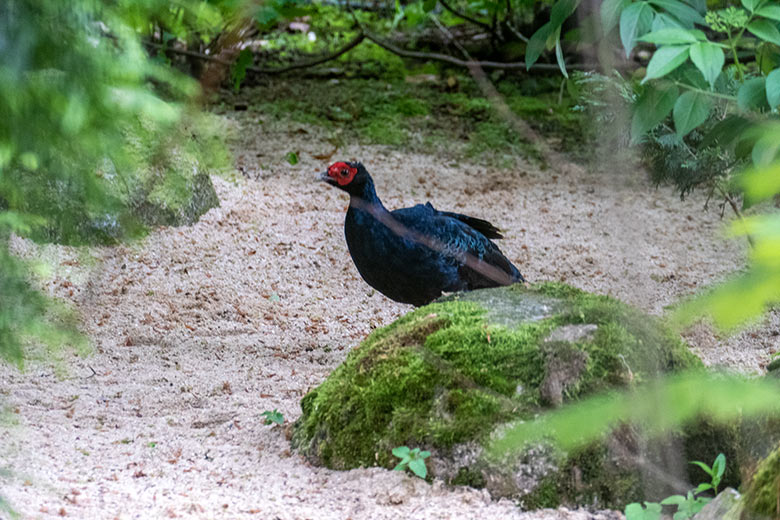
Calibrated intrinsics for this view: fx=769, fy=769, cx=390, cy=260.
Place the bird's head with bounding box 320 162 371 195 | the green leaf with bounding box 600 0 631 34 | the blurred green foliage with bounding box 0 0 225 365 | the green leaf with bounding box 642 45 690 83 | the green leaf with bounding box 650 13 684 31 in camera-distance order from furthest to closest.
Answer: the bird's head with bounding box 320 162 371 195 → the green leaf with bounding box 650 13 684 31 → the green leaf with bounding box 600 0 631 34 → the green leaf with bounding box 642 45 690 83 → the blurred green foliage with bounding box 0 0 225 365

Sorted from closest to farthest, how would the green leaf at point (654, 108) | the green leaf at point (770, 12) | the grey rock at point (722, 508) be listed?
1. the grey rock at point (722, 508)
2. the green leaf at point (770, 12)
3. the green leaf at point (654, 108)

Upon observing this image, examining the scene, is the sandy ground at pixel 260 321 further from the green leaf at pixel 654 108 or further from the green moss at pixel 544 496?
the green leaf at pixel 654 108

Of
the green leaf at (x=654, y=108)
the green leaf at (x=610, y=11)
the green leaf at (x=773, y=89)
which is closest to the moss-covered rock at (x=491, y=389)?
the green leaf at (x=654, y=108)

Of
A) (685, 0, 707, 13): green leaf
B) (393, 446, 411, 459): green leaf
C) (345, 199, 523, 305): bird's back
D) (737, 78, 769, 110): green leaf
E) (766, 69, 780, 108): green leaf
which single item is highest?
(685, 0, 707, 13): green leaf

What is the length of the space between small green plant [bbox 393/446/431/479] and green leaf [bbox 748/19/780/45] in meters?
1.50

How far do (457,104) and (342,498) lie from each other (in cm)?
592

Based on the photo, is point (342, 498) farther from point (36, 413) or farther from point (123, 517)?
point (36, 413)

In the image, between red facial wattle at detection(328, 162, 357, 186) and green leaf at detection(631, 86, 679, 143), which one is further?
red facial wattle at detection(328, 162, 357, 186)

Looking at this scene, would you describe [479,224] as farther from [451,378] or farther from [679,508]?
[679,508]

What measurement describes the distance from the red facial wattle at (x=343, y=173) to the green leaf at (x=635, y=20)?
5.26ft

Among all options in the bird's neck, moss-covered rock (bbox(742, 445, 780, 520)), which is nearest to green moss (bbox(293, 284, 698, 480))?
moss-covered rock (bbox(742, 445, 780, 520))

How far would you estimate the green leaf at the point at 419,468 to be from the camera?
2014 millimetres

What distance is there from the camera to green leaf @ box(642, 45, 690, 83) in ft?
6.18

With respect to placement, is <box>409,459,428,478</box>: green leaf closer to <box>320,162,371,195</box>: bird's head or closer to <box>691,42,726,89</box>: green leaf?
<box>691,42,726,89</box>: green leaf
